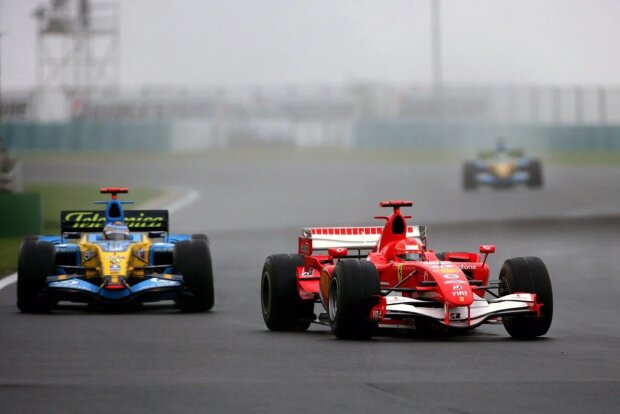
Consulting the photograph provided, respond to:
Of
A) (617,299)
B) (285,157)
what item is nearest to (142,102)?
(285,157)

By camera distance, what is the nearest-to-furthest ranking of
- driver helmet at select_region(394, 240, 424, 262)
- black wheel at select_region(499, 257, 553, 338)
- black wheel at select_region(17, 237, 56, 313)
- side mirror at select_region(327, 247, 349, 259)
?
black wheel at select_region(499, 257, 553, 338) < driver helmet at select_region(394, 240, 424, 262) < side mirror at select_region(327, 247, 349, 259) < black wheel at select_region(17, 237, 56, 313)

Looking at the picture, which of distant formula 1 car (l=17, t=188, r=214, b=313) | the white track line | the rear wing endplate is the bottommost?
distant formula 1 car (l=17, t=188, r=214, b=313)

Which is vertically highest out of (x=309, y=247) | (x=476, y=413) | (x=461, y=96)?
(x=461, y=96)

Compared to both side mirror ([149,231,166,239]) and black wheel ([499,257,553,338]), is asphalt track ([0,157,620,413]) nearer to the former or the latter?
black wheel ([499,257,553,338])

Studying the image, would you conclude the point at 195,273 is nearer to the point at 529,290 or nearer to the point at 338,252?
the point at 338,252

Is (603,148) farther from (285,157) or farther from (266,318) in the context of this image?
(266,318)

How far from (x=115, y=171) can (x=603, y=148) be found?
78.9ft

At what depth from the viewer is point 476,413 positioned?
8.38 meters

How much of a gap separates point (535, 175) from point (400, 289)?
29.9 metres

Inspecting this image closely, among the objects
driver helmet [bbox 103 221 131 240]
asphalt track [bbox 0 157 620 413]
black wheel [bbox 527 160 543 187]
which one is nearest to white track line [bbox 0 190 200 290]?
black wheel [bbox 527 160 543 187]

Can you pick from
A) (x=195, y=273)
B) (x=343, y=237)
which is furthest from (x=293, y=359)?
Answer: (x=195, y=273)

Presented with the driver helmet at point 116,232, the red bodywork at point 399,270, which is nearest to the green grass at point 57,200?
the driver helmet at point 116,232

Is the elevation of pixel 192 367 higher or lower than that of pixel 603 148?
lower

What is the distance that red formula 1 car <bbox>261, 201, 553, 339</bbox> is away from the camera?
1209 centimetres
